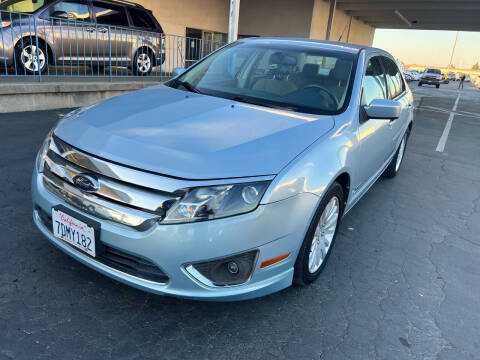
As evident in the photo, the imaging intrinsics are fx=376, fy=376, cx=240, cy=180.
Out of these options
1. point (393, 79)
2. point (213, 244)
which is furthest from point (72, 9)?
point (213, 244)

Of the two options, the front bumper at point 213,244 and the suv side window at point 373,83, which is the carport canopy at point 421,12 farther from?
the front bumper at point 213,244

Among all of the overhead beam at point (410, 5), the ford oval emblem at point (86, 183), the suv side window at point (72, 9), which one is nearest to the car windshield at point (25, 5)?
the suv side window at point (72, 9)

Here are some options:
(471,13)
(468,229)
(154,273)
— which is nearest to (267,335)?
(154,273)

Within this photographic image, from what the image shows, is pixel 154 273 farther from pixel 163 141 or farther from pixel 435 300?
pixel 435 300

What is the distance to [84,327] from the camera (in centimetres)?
199

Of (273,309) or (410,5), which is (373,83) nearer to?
(273,309)

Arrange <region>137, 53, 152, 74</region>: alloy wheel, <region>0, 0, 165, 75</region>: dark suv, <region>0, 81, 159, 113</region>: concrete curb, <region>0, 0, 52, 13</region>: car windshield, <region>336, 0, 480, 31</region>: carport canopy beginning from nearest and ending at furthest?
<region>0, 81, 159, 113</region>: concrete curb
<region>0, 0, 165, 75</region>: dark suv
<region>0, 0, 52, 13</region>: car windshield
<region>137, 53, 152, 74</region>: alloy wheel
<region>336, 0, 480, 31</region>: carport canopy

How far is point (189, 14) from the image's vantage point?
15773 mm

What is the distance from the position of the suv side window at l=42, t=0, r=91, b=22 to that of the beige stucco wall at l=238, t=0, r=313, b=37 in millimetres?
12727

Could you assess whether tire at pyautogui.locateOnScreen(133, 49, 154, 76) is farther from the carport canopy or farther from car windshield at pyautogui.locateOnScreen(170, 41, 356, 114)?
the carport canopy

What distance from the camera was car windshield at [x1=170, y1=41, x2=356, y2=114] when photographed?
2834mm

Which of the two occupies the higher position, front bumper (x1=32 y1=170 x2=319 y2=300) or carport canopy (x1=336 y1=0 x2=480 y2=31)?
carport canopy (x1=336 y1=0 x2=480 y2=31)

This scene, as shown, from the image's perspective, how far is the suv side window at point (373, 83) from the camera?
3055mm

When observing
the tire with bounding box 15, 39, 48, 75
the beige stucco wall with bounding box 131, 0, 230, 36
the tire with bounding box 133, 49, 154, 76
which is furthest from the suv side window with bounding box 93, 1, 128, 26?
the beige stucco wall with bounding box 131, 0, 230, 36
